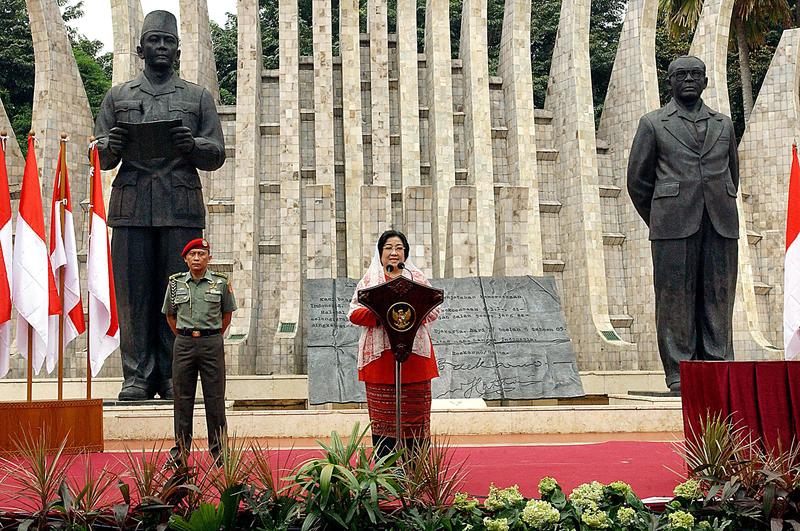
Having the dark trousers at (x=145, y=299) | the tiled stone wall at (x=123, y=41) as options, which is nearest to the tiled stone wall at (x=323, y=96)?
the tiled stone wall at (x=123, y=41)

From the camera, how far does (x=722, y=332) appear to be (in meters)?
8.95

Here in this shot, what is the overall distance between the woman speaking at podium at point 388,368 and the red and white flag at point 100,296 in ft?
11.2

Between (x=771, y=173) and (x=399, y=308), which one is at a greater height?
(x=771, y=173)

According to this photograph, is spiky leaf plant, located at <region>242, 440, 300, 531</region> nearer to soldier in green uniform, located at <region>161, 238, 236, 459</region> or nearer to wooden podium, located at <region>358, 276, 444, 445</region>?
wooden podium, located at <region>358, 276, 444, 445</region>

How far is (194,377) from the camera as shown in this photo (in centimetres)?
624

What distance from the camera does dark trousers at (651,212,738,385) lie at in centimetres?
888

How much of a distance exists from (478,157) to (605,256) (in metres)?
3.06

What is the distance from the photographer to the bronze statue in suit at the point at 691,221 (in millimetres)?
8875

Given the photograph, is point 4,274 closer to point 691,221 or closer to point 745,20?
point 691,221

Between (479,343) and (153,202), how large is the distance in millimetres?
3854

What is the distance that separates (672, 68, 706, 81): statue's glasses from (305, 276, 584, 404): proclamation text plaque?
3130 mm

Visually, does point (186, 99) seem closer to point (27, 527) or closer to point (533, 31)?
point (27, 527)

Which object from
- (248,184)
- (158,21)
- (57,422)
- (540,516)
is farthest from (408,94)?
(540,516)

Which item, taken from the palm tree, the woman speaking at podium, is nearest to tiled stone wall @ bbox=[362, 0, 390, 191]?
the palm tree
